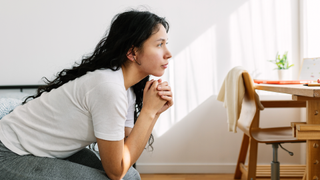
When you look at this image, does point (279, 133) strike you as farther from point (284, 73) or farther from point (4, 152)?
point (4, 152)

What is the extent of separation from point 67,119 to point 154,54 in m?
0.37

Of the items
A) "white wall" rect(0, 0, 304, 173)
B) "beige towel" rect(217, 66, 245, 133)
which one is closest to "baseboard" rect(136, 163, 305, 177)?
"white wall" rect(0, 0, 304, 173)

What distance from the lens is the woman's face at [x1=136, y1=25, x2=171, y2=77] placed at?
927mm

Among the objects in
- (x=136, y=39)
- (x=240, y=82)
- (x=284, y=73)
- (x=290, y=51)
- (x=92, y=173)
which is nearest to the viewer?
(x=92, y=173)

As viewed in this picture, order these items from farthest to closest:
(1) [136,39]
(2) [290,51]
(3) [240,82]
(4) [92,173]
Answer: (2) [290,51], (3) [240,82], (1) [136,39], (4) [92,173]

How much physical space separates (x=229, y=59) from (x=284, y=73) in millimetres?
441

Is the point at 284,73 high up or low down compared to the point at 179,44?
down

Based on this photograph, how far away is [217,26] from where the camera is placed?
7.16ft

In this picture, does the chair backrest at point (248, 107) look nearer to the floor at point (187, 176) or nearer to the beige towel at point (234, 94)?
the beige towel at point (234, 94)

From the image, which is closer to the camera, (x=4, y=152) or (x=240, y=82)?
(x=4, y=152)

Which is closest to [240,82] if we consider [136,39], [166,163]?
[136,39]

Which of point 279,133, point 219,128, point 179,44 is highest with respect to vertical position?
point 179,44

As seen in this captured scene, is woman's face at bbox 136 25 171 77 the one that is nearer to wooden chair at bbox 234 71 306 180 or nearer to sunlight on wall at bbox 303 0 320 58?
wooden chair at bbox 234 71 306 180

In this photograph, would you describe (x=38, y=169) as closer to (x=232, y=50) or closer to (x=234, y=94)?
(x=234, y=94)
